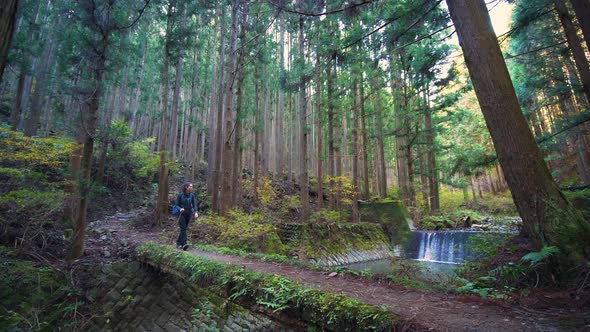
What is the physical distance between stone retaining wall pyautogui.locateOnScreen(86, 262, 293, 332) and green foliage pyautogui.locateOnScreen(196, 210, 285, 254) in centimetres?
233

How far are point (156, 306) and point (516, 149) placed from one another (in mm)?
7986

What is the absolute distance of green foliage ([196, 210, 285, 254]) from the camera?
360 inches

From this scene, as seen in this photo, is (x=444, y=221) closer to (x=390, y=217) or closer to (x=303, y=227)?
(x=390, y=217)

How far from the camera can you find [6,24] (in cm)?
177

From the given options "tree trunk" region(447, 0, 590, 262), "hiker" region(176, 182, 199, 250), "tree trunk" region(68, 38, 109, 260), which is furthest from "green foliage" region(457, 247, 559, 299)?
"tree trunk" region(68, 38, 109, 260)

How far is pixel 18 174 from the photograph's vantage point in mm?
6734

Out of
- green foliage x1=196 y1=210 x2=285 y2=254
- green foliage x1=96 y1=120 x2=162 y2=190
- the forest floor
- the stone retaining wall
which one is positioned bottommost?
the stone retaining wall

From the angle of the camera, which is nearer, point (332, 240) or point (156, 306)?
point (156, 306)

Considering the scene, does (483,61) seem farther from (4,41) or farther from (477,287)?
(4,41)

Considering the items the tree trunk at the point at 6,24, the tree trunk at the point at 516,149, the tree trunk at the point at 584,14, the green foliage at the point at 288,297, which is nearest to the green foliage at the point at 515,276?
the tree trunk at the point at 516,149

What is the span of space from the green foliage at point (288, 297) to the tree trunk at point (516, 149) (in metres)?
2.43

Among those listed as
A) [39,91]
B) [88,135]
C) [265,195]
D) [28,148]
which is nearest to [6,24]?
[88,135]

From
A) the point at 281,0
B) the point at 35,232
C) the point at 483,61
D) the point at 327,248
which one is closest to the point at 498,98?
the point at 483,61

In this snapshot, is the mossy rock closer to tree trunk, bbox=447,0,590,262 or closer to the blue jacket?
the blue jacket
